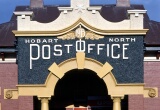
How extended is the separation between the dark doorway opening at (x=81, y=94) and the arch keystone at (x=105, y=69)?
2308 mm

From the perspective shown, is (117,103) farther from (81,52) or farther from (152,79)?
(81,52)

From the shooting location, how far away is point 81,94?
31469mm

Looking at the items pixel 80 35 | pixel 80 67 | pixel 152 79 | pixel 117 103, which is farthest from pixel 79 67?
pixel 152 79

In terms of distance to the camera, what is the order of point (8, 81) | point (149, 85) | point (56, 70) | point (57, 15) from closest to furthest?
point (56, 70), point (149, 85), point (8, 81), point (57, 15)

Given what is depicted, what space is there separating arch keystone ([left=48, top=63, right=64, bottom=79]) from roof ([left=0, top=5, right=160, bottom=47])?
2.76 m

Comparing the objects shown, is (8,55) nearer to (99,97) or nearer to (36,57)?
(36,57)

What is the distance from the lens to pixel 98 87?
31516mm

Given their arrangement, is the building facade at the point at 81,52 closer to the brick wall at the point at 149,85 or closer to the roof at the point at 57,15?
the brick wall at the point at 149,85

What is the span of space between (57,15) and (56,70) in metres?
6.18

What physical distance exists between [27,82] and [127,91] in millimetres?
4634

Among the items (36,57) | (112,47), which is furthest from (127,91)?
(36,57)

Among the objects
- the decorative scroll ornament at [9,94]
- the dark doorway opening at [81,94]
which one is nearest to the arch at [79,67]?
the dark doorway opening at [81,94]

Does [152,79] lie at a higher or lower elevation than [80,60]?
lower

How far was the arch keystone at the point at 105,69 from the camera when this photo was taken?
95.1ft
